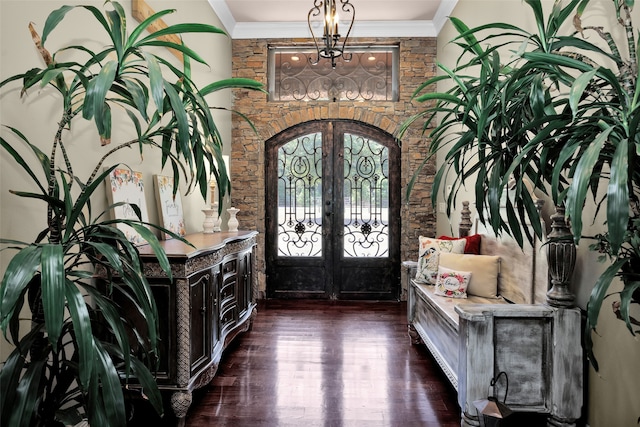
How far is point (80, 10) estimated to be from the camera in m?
2.45

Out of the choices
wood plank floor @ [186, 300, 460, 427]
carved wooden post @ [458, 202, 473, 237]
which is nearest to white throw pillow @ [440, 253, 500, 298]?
wood plank floor @ [186, 300, 460, 427]

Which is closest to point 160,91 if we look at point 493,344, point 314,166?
→ point 493,344

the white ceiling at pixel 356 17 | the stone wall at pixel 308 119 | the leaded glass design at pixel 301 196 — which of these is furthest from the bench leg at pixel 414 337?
the white ceiling at pixel 356 17

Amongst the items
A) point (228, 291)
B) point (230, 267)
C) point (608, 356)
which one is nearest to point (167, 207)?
point (230, 267)

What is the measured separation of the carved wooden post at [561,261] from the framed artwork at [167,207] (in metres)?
2.56

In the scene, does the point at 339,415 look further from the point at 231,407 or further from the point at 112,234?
the point at 112,234

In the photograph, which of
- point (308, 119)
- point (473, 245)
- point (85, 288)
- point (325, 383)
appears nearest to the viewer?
point (85, 288)

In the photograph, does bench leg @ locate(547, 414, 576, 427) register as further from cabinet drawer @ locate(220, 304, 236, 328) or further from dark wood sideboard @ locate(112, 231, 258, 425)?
cabinet drawer @ locate(220, 304, 236, 328)

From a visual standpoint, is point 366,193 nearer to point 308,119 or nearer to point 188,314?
point 308,119

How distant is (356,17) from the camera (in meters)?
5.27

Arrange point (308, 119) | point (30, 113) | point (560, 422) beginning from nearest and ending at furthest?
1. point (30, 113)
2. point (560, 422)
3. point (308, 119)

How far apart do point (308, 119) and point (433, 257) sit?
8.84ft

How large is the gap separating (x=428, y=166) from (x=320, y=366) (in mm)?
3178

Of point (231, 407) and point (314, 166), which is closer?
point (231, 407)
